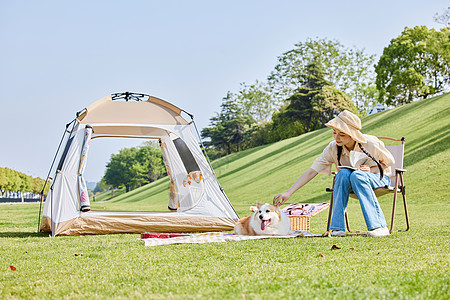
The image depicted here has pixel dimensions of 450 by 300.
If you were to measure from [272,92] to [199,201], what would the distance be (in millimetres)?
34789

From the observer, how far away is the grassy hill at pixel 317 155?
12342 millimetres

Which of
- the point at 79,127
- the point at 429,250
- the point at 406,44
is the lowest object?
the point at 429,250

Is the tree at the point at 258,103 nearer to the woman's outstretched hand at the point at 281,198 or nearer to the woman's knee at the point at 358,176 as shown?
Result: the woman's outstretched hand at the point at 281,198

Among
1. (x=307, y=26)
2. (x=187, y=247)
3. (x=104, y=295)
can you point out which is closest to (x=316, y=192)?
(x=187, y=247)

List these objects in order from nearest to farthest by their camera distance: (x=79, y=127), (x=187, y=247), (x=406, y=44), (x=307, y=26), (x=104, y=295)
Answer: (x=104, y=295) → (x=187, y=247) → (x=79, y=127) → (x=406, y=44) → (x=307, y=26)

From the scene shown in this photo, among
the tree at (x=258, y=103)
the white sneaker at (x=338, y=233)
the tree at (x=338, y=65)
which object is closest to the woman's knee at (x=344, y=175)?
the white sneaker at (x=338, y=233)

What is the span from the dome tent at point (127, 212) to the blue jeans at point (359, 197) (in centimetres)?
212

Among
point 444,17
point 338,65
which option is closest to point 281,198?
point 444,17

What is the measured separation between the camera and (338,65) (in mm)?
36500

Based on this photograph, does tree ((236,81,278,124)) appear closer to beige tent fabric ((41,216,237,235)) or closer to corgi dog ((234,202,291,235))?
beige tent fabric ((41,216,237,235))

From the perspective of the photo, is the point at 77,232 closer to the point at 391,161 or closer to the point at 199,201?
the point at 199,201

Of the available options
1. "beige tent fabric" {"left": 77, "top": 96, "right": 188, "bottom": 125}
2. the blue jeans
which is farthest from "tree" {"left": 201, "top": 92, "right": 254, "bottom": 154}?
the blue jeans

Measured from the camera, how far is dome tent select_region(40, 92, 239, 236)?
204 inches

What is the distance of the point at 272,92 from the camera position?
39.7 metres
